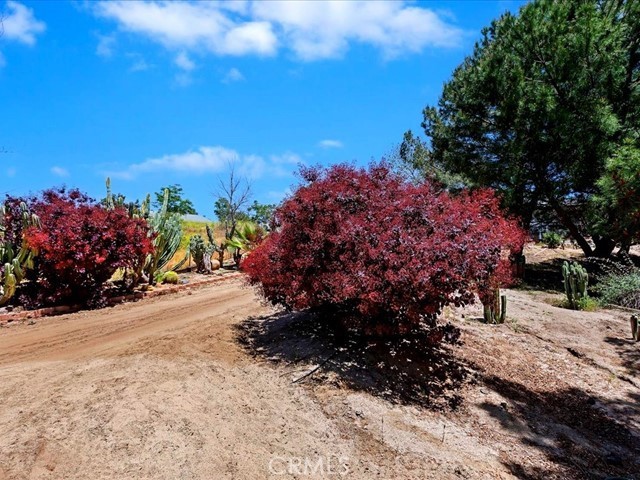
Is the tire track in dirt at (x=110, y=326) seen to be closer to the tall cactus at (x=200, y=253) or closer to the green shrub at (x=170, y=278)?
the green shrub at (x=170, y=278)

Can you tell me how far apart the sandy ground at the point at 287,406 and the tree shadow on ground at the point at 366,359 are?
0.03m

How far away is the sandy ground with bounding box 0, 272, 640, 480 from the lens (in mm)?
3510

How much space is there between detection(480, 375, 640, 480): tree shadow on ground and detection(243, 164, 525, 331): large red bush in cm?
141

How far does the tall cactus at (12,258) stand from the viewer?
7938mm

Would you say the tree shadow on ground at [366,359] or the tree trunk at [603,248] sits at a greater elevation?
the tree trunk at [603,248]

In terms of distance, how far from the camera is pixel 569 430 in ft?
16.5

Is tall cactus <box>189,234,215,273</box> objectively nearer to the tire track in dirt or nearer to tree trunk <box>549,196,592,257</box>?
the tire track in dirt

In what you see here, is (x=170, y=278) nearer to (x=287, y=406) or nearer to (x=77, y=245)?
(x=77, y=245)

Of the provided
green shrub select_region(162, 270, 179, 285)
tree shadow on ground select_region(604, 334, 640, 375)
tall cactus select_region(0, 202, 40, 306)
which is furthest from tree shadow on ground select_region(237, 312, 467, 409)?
green shrub select_region(162, 270, 179, 285)

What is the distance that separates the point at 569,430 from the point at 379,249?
295 centimetres

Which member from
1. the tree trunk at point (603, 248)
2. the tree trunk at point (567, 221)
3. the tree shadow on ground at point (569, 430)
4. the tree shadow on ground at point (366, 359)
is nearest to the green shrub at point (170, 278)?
the tree shadow on ground at point (366, 359)

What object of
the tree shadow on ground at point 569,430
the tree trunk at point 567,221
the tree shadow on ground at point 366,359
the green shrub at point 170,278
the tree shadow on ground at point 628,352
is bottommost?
the tree shadow on ground at point 569,430

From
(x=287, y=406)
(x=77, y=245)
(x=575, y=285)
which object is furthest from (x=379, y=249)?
(x=575, y=285)

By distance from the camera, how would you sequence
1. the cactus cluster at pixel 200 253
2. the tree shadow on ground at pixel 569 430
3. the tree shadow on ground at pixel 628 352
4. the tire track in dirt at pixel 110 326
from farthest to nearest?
the cactus cluster at pixel 200 253
the tree shadow on ground at pixel 628 352
the tire track in dirt at pixel 110 326
the tree shadow on ground at pixel 569 430
